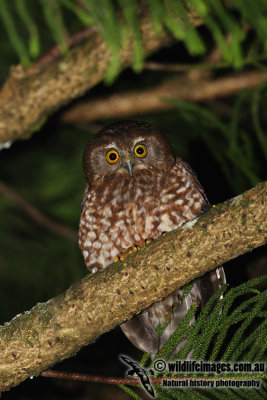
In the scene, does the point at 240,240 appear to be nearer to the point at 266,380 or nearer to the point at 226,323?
the point at 226,323

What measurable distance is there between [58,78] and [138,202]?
113 cm

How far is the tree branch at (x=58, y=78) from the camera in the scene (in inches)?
179

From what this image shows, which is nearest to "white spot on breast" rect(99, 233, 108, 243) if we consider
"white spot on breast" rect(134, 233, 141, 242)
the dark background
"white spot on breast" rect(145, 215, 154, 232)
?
"white spot on breast" rect(134, 233, 141, 242)

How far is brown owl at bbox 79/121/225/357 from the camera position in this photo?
14.5 ft

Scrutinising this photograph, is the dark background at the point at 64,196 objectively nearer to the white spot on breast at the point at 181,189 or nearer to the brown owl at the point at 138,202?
the brown owl at the point at 138,202

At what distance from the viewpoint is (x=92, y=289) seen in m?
3.34

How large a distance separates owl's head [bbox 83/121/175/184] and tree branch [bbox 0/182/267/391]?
1.63 meters

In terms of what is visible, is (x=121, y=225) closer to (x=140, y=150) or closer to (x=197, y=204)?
(x=197, y=204)

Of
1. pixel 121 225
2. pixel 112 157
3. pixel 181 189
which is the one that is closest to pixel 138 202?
pixel 121 225

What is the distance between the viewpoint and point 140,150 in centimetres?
495

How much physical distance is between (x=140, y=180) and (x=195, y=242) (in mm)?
1686

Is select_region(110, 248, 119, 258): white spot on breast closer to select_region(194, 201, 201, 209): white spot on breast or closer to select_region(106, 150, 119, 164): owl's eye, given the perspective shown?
select_region(194, 201, 201, 209): white spot on breast

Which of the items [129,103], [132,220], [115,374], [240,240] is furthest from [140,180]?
[115,374]

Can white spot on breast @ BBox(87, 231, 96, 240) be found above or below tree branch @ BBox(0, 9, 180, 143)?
below
